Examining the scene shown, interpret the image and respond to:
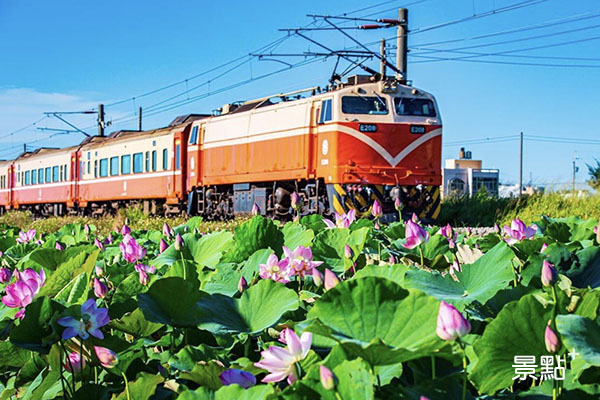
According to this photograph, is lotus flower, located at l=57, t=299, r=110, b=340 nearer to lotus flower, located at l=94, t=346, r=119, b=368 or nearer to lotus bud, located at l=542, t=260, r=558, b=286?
lotus flower, located at l=94, t=346, r=119, b=368

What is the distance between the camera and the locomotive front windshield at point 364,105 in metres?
16.0

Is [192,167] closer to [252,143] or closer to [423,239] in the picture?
[252,143]

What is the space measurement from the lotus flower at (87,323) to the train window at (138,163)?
77.8 ft

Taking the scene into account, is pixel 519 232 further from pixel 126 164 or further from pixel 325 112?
pixel 126 164

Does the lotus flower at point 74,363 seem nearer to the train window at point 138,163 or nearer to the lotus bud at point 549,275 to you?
the lotus bud at point 549,275

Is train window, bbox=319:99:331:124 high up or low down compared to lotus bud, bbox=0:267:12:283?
up

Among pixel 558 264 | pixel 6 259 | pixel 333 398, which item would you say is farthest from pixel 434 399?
pixel 6 259

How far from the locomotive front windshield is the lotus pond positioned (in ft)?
45.6

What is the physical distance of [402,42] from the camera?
749 inches

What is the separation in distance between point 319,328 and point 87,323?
500 mm

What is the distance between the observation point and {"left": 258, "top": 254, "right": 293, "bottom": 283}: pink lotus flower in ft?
5.42

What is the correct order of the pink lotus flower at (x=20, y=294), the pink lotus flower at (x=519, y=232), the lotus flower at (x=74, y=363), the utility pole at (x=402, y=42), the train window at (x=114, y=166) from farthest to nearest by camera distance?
the train window at (x=114, y=166), the utility pole at (x=402, y=42), the pink lotus flower at (x=519, y=232), the pink lotus flower at (x=20, y=294), the lotus flower at (x=74, y=363)

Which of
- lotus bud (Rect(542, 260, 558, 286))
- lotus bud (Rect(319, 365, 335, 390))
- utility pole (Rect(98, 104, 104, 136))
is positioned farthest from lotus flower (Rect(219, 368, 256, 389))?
utility pole (Rect(98, 104, 104, 136))

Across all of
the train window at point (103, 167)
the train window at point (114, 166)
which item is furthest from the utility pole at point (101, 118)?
the train window at point (114, 166)
